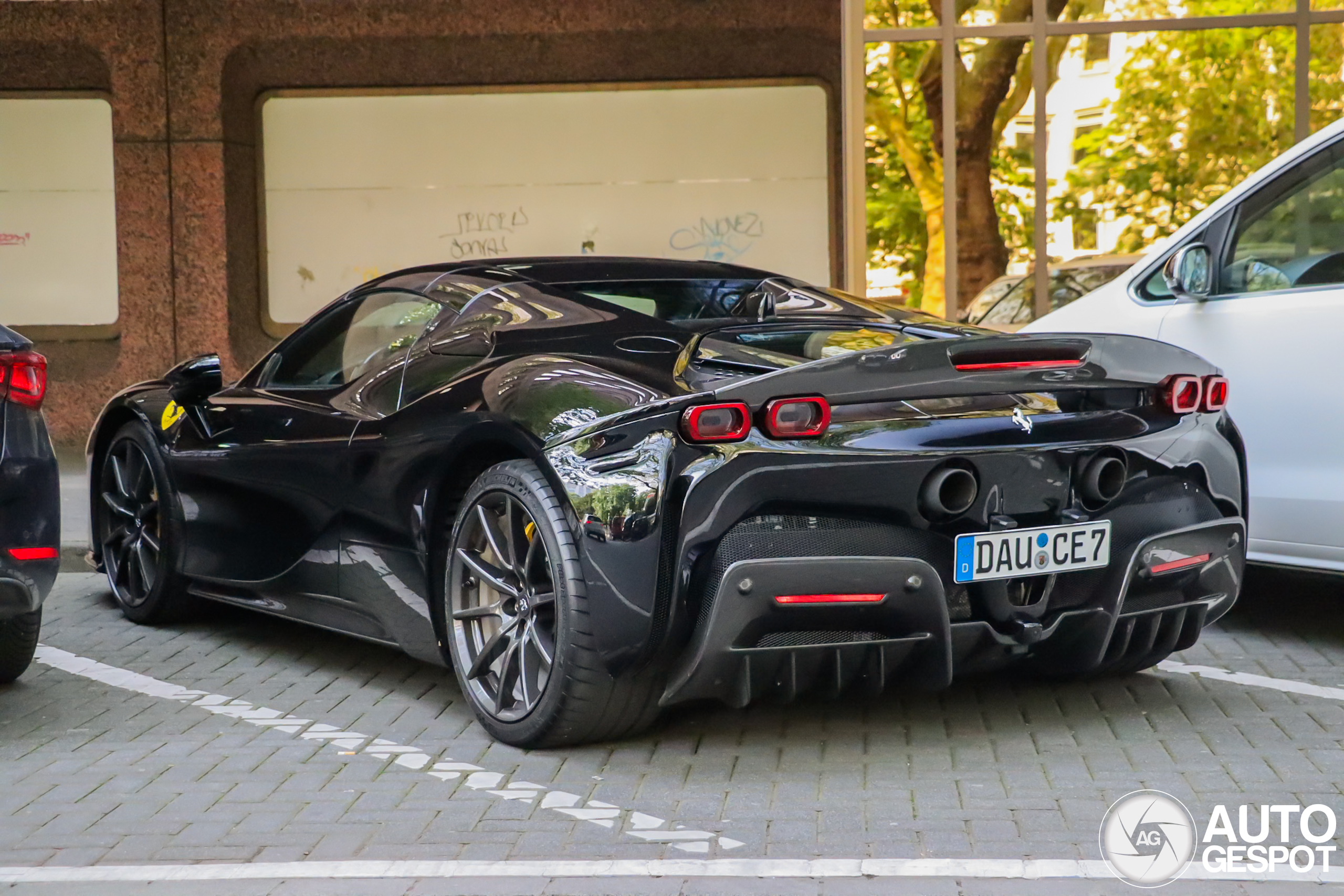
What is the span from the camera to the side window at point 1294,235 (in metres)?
5.50

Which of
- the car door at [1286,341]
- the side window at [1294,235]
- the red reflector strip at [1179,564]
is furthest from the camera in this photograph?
the side window at [1294,235]

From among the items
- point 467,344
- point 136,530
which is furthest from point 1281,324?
point 136,530

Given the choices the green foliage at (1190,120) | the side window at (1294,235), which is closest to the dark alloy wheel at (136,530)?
the side window at (1294,235)

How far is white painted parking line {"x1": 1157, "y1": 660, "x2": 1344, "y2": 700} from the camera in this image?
194 inches

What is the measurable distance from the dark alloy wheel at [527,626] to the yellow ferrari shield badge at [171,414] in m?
1.89

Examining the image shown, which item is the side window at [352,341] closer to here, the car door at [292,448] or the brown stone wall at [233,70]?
the car door at [292,448]

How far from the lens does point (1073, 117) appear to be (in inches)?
482

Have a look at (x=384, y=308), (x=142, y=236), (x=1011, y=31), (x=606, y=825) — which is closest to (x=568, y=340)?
(x=384, y=308)

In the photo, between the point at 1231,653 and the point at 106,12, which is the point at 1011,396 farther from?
the point at 106,12

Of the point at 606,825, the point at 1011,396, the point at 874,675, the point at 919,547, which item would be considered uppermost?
the point at 1011,396

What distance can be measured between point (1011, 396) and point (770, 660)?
943mm

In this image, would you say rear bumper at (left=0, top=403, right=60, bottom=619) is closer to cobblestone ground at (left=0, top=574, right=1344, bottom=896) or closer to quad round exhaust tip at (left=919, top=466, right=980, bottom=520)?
cobblestone ground at (left=0, top=574, right=1344, bottom=896)

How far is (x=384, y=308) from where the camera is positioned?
5.54 meters

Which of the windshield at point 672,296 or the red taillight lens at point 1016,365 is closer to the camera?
the red taillight lens at point 1016,365
